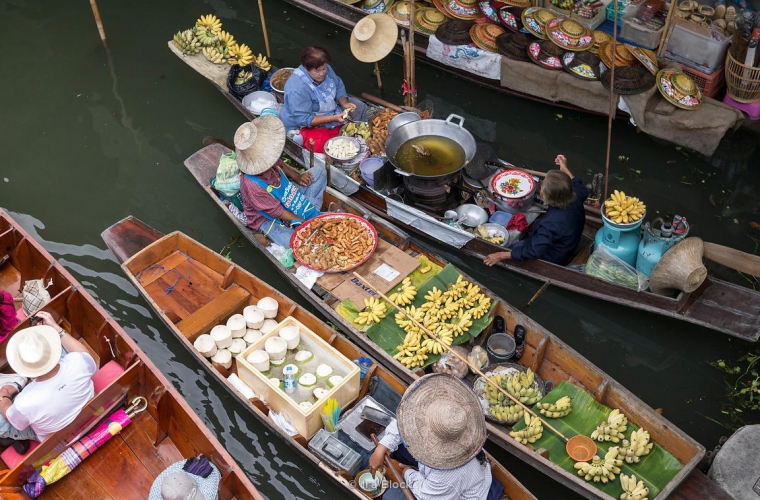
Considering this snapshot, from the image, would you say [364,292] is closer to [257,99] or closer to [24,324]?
[24,324]

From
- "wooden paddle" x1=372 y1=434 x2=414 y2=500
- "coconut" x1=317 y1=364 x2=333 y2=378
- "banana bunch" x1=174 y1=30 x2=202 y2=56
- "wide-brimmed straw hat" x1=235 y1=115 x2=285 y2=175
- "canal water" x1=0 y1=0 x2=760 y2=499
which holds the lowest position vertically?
"canal water" x1=0 y1=0 x2=760 y2=499

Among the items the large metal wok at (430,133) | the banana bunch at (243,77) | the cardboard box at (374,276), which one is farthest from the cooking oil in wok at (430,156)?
the banana bunch at (243,77)

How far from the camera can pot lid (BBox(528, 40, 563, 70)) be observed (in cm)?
955

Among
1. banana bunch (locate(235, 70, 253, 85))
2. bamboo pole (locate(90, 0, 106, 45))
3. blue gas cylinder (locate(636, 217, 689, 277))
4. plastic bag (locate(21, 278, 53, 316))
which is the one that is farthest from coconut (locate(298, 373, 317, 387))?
bamboo pole (locate(90, 0, 106, 45))

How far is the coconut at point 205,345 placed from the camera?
652 cm

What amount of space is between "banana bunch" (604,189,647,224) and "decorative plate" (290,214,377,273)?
2.43m

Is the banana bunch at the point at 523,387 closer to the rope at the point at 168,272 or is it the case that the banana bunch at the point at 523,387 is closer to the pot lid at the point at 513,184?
A: the pot lid at the point at 513,184

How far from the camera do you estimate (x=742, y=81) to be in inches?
344

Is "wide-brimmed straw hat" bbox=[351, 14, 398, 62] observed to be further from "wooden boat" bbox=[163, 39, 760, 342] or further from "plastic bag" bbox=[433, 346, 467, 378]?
"plastic bag" bbox=[433, 346, 467, 378]

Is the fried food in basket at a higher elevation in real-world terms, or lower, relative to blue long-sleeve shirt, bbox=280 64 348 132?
lower

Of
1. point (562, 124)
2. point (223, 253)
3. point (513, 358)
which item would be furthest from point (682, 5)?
point (223, 253)

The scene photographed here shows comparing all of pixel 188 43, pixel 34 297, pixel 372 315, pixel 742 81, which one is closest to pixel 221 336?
pixel 372 315

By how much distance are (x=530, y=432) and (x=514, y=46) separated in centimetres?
599

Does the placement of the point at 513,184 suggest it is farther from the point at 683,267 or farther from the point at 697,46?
the point at 697,46
